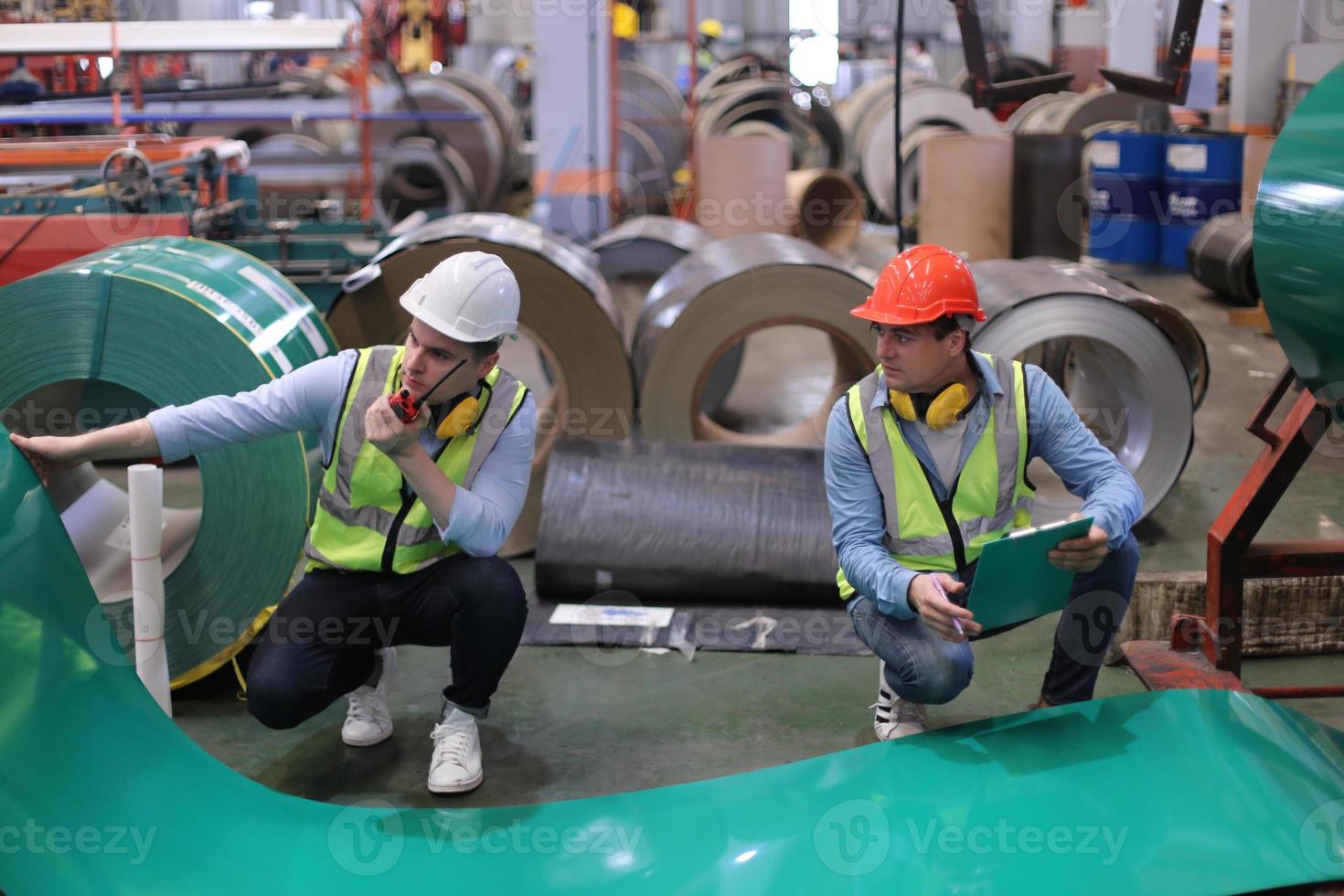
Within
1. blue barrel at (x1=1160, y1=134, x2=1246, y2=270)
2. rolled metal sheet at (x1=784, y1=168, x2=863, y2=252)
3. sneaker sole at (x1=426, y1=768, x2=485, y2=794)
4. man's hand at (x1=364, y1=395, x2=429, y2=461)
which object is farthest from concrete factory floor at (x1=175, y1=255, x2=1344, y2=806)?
rolled metal sheet at (x1=784, y1=168, x2=863, y2=252)

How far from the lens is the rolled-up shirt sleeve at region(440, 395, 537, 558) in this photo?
2580 mm

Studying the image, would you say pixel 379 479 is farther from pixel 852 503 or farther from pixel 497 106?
pixel 497 106

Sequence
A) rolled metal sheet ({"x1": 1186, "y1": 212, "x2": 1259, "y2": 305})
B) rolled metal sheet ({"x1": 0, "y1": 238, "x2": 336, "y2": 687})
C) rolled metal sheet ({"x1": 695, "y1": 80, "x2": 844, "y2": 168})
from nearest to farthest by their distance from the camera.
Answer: rolled metal sheet ({"x1": 0, "y1": 238, "x2": 336, "y2": 687}), rolled metal sheet ({"x1": 1186, "y1": 212, "x2": 1259, "y2": 305}), rolled metal sheet ({"x1": 695, "y1": 80, "x2": 844, "y2": 168})

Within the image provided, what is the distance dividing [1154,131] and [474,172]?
5.70m

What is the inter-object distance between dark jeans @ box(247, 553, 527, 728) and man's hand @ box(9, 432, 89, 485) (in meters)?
0.61

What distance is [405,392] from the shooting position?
2.44m

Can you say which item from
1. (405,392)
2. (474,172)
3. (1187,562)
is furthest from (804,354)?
(405,392)

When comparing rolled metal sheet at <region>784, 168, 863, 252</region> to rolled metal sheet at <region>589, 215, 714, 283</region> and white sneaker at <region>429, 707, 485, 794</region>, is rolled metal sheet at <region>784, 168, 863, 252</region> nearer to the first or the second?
rolled metal sheet at <region>589, 215, 714, 283</region>

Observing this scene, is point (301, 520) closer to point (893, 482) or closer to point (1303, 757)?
point (893, 482)

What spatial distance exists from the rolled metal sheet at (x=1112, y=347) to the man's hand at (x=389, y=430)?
2.26 metres

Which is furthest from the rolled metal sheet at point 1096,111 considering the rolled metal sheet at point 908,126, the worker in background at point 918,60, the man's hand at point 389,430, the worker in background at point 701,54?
the man's hand at point 389,430

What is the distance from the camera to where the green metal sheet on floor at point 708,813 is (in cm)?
208

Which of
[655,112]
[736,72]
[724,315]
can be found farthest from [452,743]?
[736,72]

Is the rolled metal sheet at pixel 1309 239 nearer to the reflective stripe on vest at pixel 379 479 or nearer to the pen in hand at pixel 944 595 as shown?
the pen in hand at pixel 944 595
